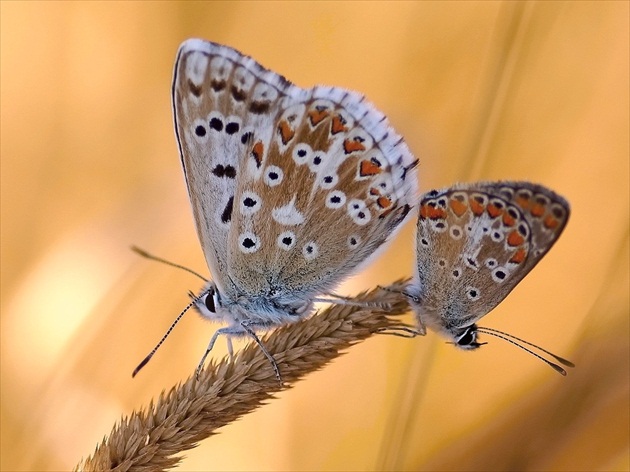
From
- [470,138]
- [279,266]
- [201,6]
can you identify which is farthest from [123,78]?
[470,138]

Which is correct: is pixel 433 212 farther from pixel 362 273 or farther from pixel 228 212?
pixel 362 273

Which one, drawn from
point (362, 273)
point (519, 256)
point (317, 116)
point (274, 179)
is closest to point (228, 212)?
point (274, 179)

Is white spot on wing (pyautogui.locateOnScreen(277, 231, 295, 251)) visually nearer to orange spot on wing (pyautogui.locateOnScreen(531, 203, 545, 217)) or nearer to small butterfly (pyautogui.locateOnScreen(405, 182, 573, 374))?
small butterfly (pyautogui.locateOnScreen(405, 182, 573, 374))


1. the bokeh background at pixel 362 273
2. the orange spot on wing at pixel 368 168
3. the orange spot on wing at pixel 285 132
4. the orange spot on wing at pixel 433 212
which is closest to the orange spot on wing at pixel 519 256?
the orange spot on wing at pixel 433 212

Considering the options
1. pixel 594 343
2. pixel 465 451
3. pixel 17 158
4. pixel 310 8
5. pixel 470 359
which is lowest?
pixel 465 451

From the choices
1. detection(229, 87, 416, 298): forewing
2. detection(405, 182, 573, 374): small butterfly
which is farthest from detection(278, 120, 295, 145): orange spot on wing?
detection(405, 182, 573, 374): small butterfly

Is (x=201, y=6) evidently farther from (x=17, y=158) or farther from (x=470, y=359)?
(x=470, y=359)

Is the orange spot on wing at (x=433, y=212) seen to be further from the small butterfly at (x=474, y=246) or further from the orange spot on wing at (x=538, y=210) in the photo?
the orange spot on wing at (x=538, y=210)
